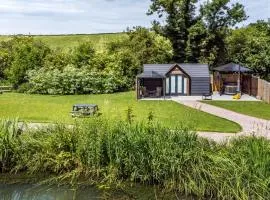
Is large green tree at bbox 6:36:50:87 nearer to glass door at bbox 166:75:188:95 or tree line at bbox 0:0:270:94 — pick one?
tree line at bbox 0:0:270:94

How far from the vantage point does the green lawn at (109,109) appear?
64.3 ft

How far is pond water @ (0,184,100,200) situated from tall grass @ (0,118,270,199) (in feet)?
1.45

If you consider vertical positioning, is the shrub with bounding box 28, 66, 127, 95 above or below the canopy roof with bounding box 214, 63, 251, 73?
below

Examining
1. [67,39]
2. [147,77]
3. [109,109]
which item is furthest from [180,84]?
[67,39]

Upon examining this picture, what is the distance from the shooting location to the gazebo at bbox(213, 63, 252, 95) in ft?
105

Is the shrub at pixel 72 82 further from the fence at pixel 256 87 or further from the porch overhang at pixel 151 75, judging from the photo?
the fence at pixel 256 87

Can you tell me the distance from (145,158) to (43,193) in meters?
2.99

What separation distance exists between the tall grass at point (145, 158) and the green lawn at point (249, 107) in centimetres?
1196

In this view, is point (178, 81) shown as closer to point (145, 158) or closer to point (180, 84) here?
point (180, 84)

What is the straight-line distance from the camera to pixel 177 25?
38.1 meters

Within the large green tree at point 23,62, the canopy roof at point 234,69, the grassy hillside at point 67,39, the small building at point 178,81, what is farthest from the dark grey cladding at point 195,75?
the grassy hillside at point 67,39

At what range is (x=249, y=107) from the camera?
83.8ft

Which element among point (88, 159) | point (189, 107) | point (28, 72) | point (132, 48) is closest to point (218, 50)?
point (132, 48)

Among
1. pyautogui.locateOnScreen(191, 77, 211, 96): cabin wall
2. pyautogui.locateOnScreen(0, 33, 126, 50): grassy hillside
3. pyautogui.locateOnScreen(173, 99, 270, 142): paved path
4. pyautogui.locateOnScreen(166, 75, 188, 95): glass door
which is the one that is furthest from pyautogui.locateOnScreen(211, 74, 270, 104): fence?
pyautogui.locateOnScreen(0, 33, 126, 50): grassy hillside
